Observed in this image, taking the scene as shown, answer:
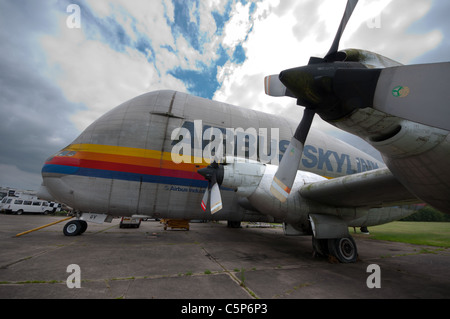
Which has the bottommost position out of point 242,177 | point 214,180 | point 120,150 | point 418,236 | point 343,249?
point 418,236

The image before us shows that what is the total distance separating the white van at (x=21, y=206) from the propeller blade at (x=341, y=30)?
125 ft

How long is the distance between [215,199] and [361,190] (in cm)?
458

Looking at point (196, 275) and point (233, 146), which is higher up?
point (233, 146)

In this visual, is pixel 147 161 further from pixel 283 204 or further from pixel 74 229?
pixel 283 204

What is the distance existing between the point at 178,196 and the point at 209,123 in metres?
3.98

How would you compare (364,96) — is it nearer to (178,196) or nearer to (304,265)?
(304,265)

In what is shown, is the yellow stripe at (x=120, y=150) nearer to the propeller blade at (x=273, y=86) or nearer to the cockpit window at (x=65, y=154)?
the cockpit window at (x=65, y=154)

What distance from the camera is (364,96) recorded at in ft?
9.81

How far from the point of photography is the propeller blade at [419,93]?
2.34 metres

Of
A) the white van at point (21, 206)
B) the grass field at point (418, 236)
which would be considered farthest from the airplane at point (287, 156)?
the white van at point (21, 206)

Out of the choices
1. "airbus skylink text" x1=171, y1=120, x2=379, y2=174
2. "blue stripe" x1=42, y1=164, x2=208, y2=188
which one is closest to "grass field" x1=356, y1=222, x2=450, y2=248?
"airbus skylink text" x1=171, y1=120, x2=379, y2=174

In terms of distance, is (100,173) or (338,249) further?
(100,173)

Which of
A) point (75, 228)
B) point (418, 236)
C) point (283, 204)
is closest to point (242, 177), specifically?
point (283, 204)

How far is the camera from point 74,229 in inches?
369
